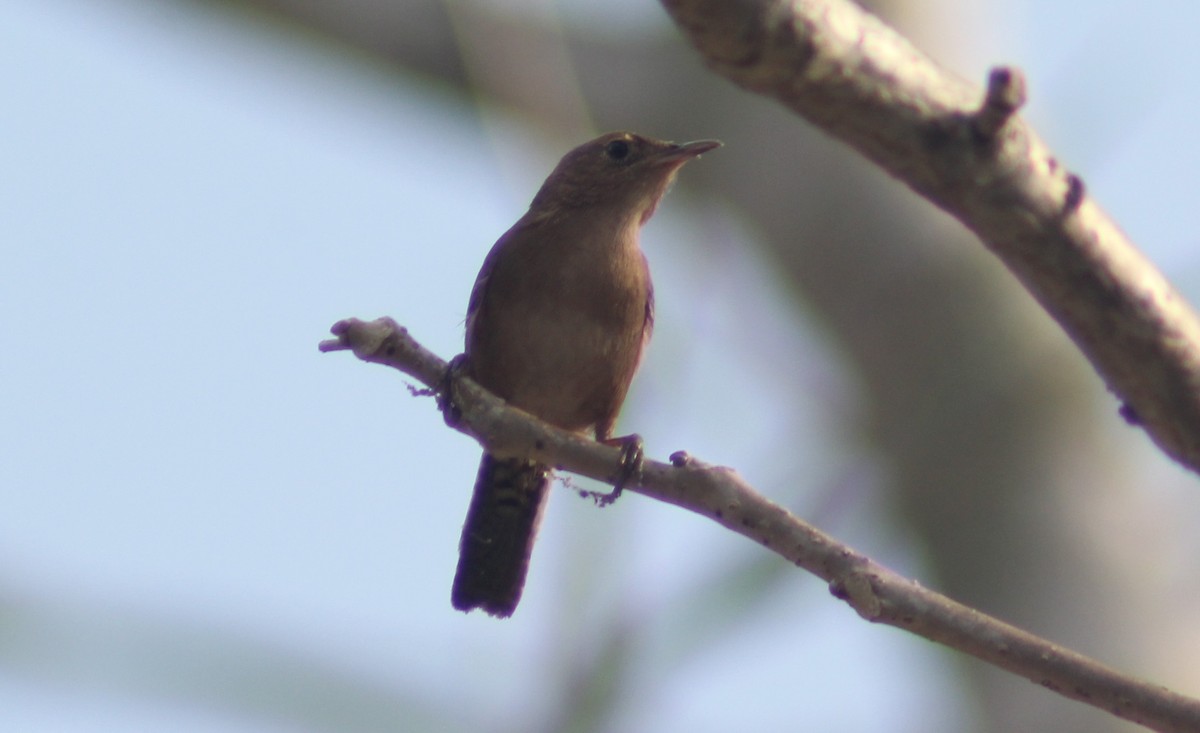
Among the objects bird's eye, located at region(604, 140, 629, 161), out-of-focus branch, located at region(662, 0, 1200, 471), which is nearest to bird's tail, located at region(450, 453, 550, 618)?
bird's eye, located at region(604, 140, 629, 161)

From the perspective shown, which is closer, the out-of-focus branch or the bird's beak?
the out-of-focus branch

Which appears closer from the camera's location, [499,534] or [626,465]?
[626,465]

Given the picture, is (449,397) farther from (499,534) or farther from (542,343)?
(499,534)

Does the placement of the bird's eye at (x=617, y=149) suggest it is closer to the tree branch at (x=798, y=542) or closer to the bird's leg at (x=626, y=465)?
the bird's leg at (x=626, y=465)

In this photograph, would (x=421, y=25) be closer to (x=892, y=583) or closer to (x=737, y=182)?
(x=737, y=182)

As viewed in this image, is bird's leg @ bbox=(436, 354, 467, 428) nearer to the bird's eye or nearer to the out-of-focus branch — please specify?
the out-of-focus branch

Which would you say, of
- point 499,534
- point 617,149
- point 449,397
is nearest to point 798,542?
point 449,397

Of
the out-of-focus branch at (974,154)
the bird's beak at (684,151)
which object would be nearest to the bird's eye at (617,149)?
the bird's beak at (684,151)

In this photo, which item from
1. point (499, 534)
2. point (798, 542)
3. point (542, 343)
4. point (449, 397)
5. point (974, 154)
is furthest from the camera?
point (499, 534)
